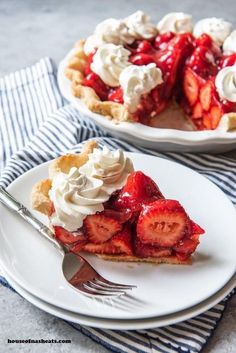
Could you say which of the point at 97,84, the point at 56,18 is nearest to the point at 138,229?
the point at 97,84

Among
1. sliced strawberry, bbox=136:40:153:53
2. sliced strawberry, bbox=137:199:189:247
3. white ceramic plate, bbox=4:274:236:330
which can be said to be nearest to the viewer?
white ceramic plate, bbox=4:274:236:330

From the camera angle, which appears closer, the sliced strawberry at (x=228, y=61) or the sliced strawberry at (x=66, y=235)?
the sliced strawberry at (x=66, y=235)

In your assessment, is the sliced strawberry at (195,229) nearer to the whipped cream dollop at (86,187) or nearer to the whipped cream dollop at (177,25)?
the whipped cream dollop at (86,187)

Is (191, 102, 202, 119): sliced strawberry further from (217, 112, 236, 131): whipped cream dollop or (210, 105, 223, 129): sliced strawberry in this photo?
(217, 112, 236, 131): whipped cream dollop

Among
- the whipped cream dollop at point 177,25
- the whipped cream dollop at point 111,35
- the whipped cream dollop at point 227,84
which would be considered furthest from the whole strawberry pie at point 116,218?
the whipped cream dollop at point 177,25

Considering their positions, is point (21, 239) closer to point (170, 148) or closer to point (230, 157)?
point (170, 148)

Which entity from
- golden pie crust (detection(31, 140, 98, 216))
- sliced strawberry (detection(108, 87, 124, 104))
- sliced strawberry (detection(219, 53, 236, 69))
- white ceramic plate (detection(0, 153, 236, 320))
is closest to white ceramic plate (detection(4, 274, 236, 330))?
white ceramic plate (detection(0, 153, 236, 320))

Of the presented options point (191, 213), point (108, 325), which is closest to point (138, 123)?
point (191, 213)
